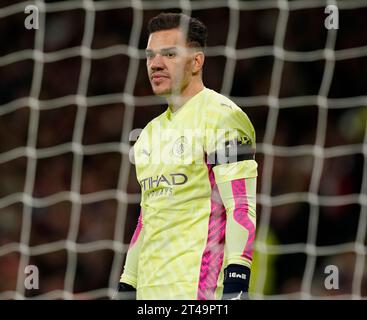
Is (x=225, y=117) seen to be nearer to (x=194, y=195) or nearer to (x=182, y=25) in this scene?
(x=194, y=195)

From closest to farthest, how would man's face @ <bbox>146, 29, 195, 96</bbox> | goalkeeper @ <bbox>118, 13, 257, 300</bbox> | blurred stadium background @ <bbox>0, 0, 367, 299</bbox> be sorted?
goalkeeper @ <bbox>118, 13, 257, 300</bbox>, man's face @ <bbox>146, 29, 195, 96</bbox>, blurred stadium background @ <bbox>0, 0, 367, 299</bbox>

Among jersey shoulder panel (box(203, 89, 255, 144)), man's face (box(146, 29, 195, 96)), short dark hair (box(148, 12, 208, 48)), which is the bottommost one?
jersey shoulder panel (box(203, 89, 255, 144))

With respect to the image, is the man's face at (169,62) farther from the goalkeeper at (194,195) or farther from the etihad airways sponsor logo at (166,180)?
the etihad airways sponsor logo at (166,180)

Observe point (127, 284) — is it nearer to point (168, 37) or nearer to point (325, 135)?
point (168, 37)

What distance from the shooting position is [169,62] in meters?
3.07

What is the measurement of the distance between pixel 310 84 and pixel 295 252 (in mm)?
979

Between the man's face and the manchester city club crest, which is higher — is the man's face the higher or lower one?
the higher one

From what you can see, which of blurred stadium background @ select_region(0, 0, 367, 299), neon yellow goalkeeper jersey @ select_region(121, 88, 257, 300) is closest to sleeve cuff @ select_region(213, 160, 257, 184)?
neon yellow goalkeeper jersey @ select_region(121, 88, 257, 300)

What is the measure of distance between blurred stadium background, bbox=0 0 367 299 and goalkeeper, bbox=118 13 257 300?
6.05 feet

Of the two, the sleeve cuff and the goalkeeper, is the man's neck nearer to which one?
the goalkeeper

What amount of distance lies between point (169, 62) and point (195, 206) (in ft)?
Result: 1.46

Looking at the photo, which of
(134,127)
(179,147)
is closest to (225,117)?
(179,147)

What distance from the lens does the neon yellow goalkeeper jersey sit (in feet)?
9.70
